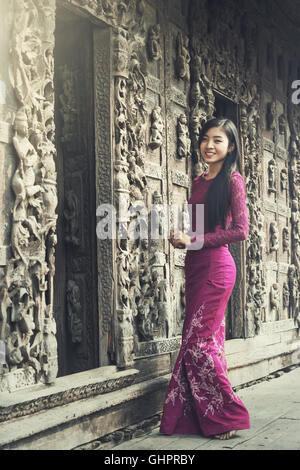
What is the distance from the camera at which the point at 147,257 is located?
5.60 metres

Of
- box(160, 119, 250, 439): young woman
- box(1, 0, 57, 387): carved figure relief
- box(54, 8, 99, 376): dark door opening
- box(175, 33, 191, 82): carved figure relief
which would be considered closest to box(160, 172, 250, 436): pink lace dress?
box(160, 119, 250, 439): young woman

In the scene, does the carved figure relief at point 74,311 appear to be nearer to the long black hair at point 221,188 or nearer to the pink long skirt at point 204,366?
the pink long skirt at point 204,366

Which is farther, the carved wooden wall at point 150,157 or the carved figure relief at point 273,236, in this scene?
the carved figure relief at point 273,236

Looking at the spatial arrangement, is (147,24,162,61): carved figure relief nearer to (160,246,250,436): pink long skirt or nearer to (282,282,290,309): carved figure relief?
(160,246,250,436): pink long skirt

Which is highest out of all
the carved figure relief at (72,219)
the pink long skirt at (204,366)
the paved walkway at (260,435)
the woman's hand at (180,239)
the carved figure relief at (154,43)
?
the carved figure relief at (154,43)

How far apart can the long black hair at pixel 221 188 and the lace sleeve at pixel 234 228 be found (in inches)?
2.2

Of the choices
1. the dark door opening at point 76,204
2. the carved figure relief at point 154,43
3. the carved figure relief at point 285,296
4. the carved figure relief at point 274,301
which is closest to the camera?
the dark door opening at point 76,204

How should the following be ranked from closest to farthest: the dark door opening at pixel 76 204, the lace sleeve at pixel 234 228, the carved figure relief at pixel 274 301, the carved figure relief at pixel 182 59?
the lace sleeve at pixel 234 228 < the dark door opening at pixel 76 204 < the carved figure relief at pixel 182 59 < the carved figure relief at pixel 274 301

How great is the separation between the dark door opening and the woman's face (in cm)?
89

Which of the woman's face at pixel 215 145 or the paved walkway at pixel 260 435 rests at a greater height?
the woman's face at pixel 215 145

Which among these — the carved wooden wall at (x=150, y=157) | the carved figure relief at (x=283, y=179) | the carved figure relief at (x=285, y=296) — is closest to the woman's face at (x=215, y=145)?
the carved wooden wall at (x=150, y=157)

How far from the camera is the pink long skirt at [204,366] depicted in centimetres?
463

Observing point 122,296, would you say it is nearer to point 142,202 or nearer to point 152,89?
point 142,202
